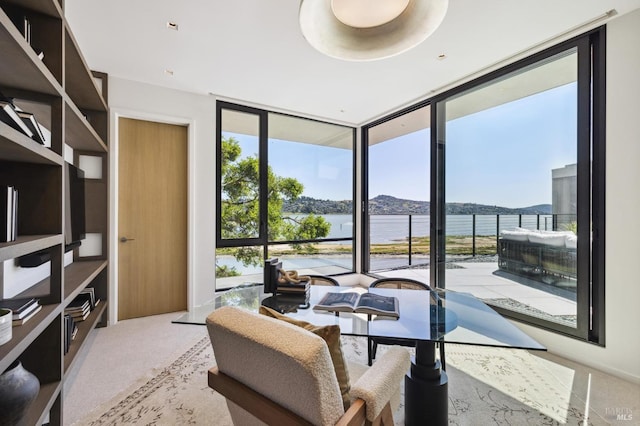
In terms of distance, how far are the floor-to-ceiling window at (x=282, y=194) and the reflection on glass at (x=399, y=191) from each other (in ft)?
1.41

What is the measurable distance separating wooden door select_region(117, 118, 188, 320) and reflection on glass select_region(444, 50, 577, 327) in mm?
3356

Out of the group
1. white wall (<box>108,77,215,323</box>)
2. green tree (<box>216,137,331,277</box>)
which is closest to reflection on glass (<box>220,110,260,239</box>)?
green tree (<box>216,137,331,277</box>)

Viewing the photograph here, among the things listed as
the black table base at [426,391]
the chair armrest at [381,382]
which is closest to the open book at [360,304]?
the black table base at [426,391]

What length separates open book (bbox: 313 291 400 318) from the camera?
1.76m

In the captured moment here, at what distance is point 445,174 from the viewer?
347 centimetres

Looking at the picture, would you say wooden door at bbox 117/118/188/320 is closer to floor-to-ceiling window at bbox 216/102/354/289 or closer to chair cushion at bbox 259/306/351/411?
floor-to-ceiling window at bbox 216/102/354/289

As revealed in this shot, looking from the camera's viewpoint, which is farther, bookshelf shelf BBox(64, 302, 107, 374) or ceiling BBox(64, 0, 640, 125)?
ceiling BBox(64, 0, 640, 125)

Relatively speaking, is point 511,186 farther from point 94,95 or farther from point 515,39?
point 94,95

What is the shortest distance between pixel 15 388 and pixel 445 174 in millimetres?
3797

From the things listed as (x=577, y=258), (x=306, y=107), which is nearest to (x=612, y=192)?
(x=577, y=258)

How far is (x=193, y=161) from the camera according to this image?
11.7ft

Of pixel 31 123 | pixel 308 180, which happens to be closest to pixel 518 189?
pixel 308 180

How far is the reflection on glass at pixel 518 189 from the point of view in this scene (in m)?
2.53

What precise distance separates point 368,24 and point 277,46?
4.10 feet
